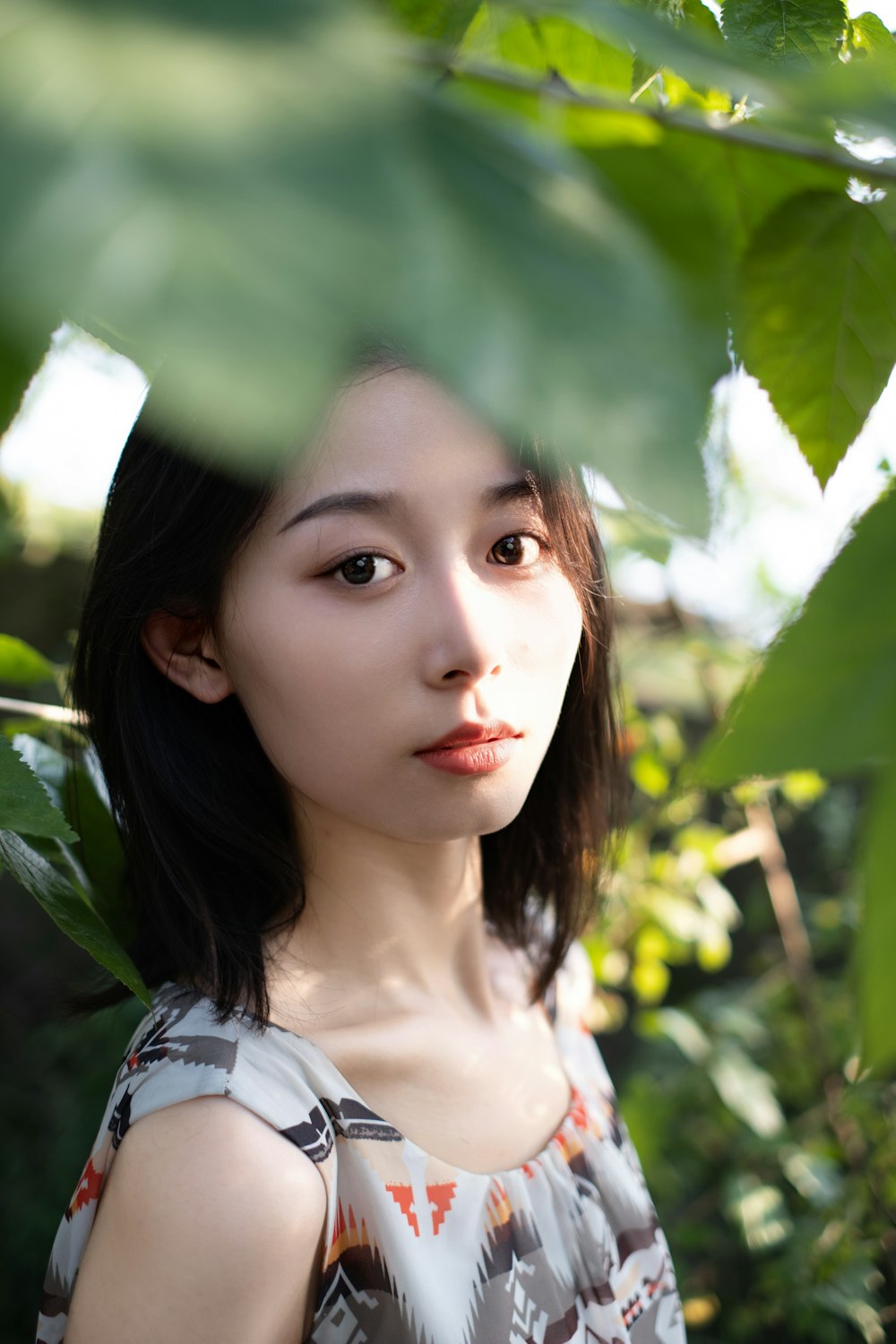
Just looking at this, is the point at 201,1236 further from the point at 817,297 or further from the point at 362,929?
the point at 817,297

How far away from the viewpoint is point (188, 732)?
0.80m

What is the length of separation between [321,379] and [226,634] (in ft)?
1.81

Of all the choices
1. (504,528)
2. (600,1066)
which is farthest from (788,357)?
(600,1066)

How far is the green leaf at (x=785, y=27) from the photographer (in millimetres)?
427

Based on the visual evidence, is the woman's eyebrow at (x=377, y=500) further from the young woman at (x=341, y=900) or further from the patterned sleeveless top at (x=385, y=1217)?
the patterned sleeveless top at (x=385, y=1217)

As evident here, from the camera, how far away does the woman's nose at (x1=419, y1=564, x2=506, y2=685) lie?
604 millimetres

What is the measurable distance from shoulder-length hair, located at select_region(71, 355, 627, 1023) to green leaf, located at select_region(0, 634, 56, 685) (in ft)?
→ 0.10

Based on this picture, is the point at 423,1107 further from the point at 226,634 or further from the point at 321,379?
the point at 321,379

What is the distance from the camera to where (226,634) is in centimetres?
68

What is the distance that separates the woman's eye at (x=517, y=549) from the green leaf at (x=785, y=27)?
0.29 metres

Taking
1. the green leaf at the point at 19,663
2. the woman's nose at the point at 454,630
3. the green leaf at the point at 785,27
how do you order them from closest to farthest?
the green leaf at the point at 785,27, the woman's nose at the point at 454,630, the green leaf at the point at 19,663

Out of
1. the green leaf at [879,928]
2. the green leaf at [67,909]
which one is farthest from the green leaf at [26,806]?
the green leaf at [879,928]

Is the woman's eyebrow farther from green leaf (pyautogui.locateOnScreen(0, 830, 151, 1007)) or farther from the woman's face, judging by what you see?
green leaf (pyautogui.locateOnScreen(0, 830, 151, 1007))

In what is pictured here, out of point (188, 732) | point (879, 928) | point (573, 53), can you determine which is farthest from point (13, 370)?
point (188, 732)
